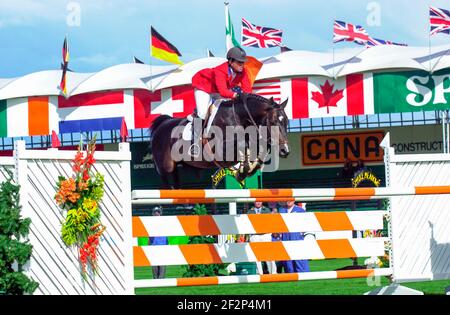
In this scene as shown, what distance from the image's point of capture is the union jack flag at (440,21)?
21.8 meters

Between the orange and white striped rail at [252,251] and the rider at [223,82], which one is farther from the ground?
the rider at [223,82]

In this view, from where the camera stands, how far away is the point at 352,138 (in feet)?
88.4

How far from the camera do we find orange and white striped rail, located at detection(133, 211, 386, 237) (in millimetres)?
6121

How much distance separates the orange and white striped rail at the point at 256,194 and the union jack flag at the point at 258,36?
1745 cm

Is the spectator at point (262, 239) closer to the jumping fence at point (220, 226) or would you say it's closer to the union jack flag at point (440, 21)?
the jumping fence at point (220, 226)

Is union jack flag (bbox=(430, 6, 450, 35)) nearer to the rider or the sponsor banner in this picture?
the sponsor banner

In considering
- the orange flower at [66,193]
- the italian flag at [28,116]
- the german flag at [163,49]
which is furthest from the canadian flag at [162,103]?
the orange flower at [66,193]

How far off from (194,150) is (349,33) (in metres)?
16.5

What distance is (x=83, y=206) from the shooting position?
5527mm

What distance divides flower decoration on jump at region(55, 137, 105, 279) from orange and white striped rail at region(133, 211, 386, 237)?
45cm

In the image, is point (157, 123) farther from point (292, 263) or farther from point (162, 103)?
point (162, 103)
